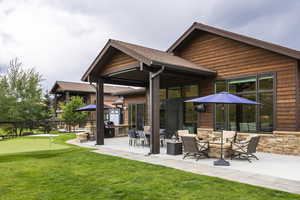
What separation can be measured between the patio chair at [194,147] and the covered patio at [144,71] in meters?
1.24

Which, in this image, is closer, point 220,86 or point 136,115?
point 220,86

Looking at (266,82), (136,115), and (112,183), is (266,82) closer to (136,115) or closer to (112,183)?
(112,183)

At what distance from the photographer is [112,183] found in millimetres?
4582

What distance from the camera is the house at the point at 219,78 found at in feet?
25.9

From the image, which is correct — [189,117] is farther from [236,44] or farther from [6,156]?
[6,156]

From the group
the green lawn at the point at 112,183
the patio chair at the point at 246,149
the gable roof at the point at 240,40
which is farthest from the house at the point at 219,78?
the green lawn at the point at 112,183

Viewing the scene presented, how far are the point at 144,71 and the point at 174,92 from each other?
316 cm

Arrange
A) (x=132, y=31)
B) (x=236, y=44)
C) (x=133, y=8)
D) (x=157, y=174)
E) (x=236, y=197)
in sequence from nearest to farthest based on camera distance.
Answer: (x=236, y=197)
(x=157, y=174)
(x=236, y=44)
(x=133, y=8)
(x=132, y=31)

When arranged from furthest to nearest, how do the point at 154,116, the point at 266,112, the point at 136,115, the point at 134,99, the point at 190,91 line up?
1. the point at 134,99
2. the point at 136,115
3. the point at 190,91
4. the point at 266,112
5. the point at 154,116

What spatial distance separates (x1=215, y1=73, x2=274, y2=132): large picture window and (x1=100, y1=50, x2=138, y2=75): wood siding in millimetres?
3955

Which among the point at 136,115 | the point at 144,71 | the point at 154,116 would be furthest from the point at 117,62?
the point at 136,115

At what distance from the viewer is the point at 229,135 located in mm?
8125

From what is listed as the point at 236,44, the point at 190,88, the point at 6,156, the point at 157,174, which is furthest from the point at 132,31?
the point at 157,174

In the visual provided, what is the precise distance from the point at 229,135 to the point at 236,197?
460 centimetres
